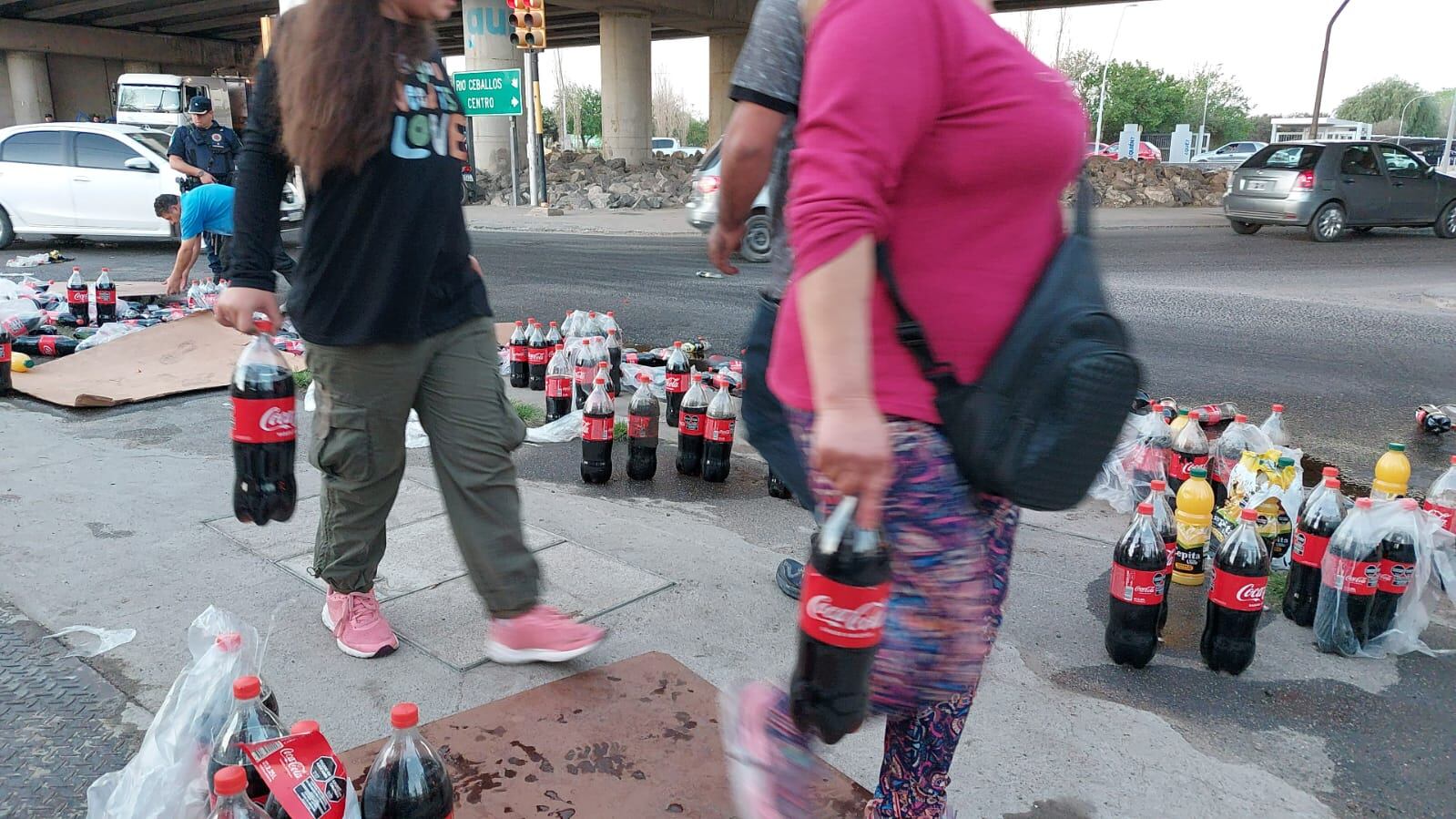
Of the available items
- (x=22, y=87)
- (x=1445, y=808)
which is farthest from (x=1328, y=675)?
(x=22, y=87)

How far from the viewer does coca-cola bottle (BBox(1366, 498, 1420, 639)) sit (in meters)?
3.18

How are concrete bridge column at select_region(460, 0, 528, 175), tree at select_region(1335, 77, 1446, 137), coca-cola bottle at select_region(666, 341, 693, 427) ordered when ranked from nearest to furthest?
coca-cola bottle at select_region(666, 341, 693, 427) → concrete bridge column at select_region(460, 0, 528, 175) → tree at select_region(1335, 77, 1446, 137)

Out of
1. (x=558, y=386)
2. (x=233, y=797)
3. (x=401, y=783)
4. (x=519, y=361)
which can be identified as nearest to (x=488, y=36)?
(x=519, y=361)

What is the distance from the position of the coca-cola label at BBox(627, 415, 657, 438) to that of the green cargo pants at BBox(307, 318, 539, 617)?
6.31 feet

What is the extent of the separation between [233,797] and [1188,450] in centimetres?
391

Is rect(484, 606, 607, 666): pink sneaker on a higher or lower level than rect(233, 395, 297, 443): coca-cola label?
lower

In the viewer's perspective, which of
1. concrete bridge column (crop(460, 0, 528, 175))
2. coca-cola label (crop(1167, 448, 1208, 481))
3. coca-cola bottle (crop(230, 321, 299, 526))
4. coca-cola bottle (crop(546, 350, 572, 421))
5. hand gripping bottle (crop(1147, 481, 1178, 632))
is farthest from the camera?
concrete bridge column (crop(460, 0, 528, 175))

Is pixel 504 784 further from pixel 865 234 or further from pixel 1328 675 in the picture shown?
pixel 1328 675

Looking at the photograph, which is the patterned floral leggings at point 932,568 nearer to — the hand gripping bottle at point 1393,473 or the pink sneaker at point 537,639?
the pink sneaker at point 537,639

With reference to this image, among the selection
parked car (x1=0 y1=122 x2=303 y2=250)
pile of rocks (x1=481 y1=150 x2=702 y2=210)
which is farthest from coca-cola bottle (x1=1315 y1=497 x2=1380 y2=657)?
pile of rocks (x1=481 y1=150 x2=702 y2=210)

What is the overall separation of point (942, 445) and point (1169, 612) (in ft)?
7.53

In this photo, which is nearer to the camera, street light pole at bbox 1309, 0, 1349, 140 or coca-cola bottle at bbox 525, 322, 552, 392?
coca-cola bottle at bbox 525, 322, 552, 392

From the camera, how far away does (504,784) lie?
234 cm

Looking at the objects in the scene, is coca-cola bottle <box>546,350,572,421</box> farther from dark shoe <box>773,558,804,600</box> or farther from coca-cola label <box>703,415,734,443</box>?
dark shoe <box>773,558,804,600</box>
